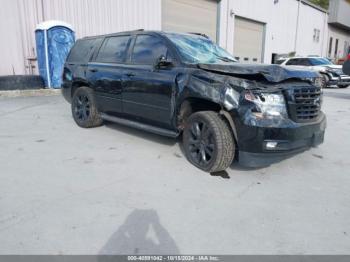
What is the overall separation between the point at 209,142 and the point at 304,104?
1.24m

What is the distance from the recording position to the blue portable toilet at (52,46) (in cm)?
1051

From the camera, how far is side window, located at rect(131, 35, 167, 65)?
15.0ft

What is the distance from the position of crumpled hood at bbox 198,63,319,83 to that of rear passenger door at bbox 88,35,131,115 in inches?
74.4

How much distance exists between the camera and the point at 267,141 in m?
3.48

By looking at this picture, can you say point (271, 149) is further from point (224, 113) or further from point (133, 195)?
point (133, 195)

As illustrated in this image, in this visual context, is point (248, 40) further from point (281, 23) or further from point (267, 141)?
point (267, 141)

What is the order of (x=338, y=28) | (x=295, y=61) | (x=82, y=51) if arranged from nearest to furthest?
1. (x=82, y=51)
2. (x=295, y=61)
3. (x=338, y=28)

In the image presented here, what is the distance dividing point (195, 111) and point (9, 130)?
4.03 meters

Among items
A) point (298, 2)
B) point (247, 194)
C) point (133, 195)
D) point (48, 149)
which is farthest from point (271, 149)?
point (298, 2)

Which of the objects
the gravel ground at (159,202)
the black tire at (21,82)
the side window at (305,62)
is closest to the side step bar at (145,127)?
the gravel ground at (159,202)

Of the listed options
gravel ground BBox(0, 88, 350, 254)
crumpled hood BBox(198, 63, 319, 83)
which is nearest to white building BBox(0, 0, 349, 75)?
gravel ground BBox(0, 88, 350, 254)

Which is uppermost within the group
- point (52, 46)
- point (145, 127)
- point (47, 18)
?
point (47, 18)

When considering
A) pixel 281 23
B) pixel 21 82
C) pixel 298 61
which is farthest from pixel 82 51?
pixel 281 23

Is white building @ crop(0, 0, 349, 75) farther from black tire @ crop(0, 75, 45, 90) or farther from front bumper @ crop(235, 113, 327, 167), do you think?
front bumper @ crop(235, 113, 327, 167)
